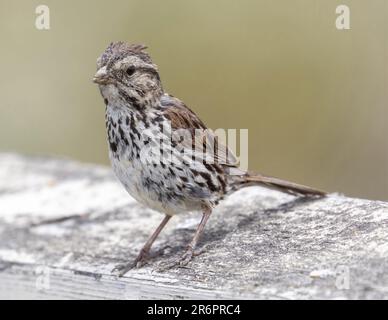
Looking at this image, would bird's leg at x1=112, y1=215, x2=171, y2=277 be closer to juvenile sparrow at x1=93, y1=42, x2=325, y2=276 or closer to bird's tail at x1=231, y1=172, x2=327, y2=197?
juvenile sparrow at x1=93, y1=42, x2=325, y2=276

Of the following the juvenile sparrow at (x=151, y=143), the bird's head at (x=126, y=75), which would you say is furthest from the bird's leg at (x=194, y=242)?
the bird's head at (x=126, y=75)

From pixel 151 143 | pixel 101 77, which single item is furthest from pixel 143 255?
pixel 101 77

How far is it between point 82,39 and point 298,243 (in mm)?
4983

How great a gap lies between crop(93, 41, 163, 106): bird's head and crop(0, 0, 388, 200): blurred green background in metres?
3.46

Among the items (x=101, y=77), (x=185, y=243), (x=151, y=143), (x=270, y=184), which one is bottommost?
(x=185, y=243)

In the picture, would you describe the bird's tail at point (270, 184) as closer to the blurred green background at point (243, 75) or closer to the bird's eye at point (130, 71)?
the bird's eye at point (130, 71)

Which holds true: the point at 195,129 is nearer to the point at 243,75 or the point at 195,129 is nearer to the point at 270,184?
the point at 270,184

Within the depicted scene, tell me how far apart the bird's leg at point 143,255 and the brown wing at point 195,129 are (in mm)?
431

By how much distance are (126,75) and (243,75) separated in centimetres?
381

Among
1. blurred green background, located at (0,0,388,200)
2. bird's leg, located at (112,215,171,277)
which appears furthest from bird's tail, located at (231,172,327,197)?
blurred green background, located at (0,0,388,200)

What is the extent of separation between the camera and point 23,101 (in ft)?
28.5

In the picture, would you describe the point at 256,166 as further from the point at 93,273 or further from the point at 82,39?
the point at 93,273

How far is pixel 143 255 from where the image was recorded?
14.4 feet

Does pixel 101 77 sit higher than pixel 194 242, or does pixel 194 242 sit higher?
pixel 101 77
